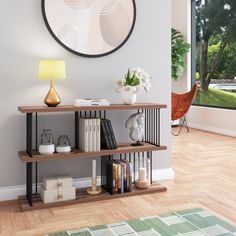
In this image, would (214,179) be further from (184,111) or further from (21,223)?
(184,111)

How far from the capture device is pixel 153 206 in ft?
9.21

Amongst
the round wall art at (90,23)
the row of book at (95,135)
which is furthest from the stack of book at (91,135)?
the round wall art at (90,23)

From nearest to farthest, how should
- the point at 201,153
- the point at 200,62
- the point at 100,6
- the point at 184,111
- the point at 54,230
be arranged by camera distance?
the point at 54,230 < the point at 100,6 < the point at 201,153 < the point at 184,111 < the point at 200,62

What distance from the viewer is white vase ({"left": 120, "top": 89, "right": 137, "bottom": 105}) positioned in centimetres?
306

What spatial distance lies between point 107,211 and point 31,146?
789 mm

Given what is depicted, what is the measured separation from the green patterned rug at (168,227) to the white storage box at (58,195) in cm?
54

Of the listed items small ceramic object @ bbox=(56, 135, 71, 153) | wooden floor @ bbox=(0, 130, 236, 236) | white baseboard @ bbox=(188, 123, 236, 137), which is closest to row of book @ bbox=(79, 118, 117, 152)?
small ceramic object @ bbox=(56, 135, 71, 153)

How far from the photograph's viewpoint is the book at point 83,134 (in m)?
2.89

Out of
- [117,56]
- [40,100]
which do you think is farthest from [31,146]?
[117,56]

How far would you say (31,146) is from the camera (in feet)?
9.16

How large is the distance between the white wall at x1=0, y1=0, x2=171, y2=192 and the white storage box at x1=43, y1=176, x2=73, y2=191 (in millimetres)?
215

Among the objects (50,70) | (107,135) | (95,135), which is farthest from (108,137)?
(50,70)

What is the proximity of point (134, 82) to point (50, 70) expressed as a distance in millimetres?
744

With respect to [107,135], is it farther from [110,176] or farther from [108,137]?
[110,176]
